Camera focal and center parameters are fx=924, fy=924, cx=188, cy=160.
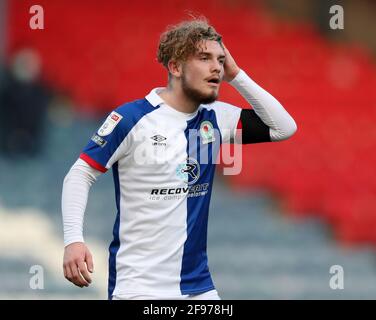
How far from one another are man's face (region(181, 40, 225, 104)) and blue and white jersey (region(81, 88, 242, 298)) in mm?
166

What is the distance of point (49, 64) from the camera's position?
9781 mm

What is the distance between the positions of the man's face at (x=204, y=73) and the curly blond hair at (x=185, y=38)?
26mm

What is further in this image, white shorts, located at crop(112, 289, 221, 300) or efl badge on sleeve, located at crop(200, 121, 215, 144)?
efl badge on sleeve, located at crop(200, 121, 215, 144)

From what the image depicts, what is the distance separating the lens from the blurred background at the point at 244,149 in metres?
8.70

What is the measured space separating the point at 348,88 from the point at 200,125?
20.7 feet

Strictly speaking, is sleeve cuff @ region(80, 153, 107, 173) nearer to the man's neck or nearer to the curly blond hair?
the man's neck

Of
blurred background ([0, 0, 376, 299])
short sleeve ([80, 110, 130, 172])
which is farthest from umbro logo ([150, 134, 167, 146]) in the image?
blurred background ([0, 0, 376, 299])

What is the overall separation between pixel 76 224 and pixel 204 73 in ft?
2.81

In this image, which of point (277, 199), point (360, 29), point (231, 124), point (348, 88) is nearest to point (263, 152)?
point (277, 199)

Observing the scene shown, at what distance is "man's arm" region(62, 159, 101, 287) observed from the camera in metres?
3.67

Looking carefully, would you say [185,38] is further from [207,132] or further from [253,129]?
A: [253,129]
